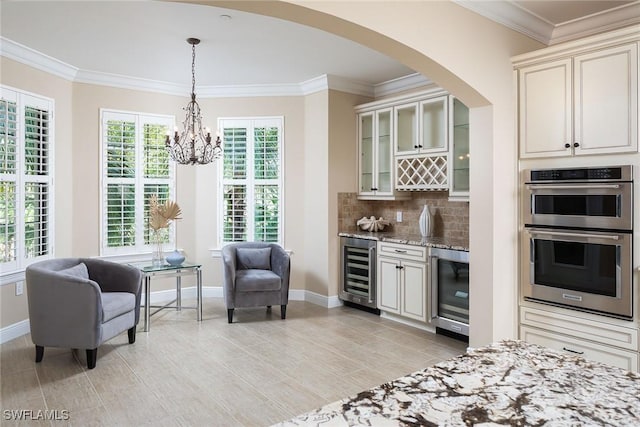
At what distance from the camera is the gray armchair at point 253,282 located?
4730mm

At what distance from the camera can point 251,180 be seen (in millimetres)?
5887

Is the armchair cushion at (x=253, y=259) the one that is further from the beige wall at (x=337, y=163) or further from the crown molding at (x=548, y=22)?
the crown molding at (x=548, y=22)

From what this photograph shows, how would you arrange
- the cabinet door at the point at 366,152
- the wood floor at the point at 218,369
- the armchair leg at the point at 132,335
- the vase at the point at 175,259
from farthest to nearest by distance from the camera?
1. the cabinet door at the point at 366,152
2. the vase at the point at 175,259
3. the armchair leg at the point at 132,335
4. the wood floor at the point at 218,369

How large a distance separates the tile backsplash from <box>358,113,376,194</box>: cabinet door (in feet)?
0.75

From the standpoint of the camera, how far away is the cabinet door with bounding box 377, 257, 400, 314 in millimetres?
4688

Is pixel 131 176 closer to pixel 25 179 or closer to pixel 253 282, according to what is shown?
pixel 25 179

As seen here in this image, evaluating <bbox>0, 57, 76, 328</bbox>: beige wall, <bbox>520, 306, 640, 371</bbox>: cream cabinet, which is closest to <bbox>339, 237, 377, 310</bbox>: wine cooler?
<bbox>520, 306, 640, 371</bbox>: cream cabinet

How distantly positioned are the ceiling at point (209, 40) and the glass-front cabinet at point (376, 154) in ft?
1.72

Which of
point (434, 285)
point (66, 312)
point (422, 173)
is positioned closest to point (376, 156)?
point (422, 173)

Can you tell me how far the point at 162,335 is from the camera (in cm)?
434

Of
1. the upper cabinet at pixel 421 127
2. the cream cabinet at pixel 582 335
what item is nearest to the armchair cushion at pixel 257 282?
the upper cabinet at pixel 421 127

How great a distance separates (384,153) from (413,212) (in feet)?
2.65

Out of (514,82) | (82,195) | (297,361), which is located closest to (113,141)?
(82,195)

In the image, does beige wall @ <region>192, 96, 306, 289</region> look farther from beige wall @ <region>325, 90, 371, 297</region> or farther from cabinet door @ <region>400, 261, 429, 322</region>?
cabinet door @ <region>400, 261, 429, 322</region>
